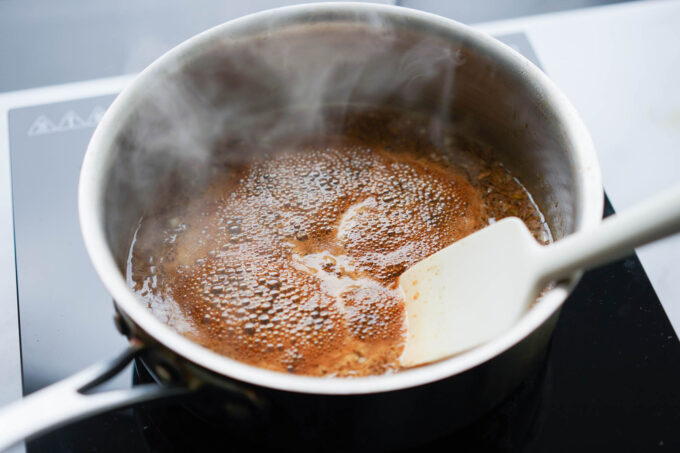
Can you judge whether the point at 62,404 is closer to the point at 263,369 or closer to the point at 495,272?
the point at 263,369

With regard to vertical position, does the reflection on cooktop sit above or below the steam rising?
below

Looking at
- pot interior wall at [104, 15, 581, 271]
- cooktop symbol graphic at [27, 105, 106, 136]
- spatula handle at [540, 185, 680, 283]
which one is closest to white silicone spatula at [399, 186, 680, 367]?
spatula handle at [540, 185, 680, 283]

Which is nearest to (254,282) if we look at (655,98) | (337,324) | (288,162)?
(337,324)

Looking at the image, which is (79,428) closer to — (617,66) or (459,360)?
(459,360)

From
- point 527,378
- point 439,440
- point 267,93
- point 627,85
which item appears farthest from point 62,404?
point 627,85

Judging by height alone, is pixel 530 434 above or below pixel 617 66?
below

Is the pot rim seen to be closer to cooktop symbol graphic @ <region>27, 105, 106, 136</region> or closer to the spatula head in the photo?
the spatula head
